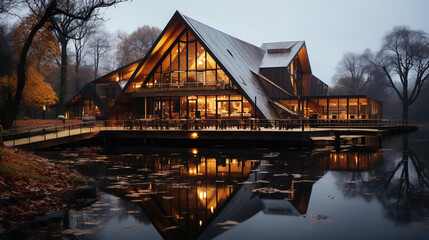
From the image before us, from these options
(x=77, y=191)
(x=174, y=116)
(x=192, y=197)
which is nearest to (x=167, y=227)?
(x=192, y=197)

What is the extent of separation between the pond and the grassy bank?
62 cm

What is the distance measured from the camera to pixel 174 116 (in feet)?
114

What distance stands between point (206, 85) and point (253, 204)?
2499 cm

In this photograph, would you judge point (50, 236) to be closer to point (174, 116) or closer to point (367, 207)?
point (367, 207)

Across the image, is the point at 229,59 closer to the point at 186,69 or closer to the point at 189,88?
the point at 186,69

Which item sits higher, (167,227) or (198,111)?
(198,111)

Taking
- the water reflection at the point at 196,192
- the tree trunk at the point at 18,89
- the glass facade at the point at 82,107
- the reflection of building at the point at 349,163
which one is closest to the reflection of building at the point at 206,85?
the glass facade at the point at 82,107

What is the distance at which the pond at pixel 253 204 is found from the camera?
20.2 ft

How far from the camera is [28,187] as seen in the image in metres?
8.28

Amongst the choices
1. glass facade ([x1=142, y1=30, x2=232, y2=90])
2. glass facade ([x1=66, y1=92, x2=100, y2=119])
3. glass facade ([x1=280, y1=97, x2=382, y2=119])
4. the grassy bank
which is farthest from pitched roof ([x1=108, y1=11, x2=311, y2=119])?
the grassy bank

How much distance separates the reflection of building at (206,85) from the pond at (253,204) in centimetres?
1716

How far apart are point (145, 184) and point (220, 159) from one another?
6826 mm

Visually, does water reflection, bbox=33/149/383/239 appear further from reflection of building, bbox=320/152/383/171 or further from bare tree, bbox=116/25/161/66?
bare tree, bbox=116/25/161/66

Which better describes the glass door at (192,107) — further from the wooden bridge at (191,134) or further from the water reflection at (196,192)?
the water reflection at (196,192)
